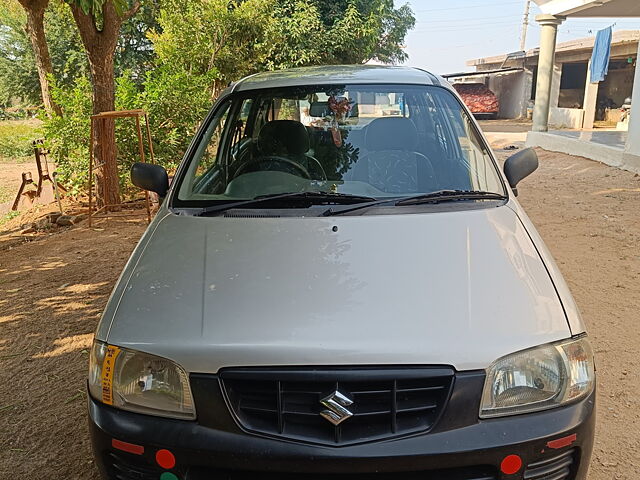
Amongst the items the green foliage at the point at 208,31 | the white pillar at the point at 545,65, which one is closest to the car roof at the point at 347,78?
the green foliage at the point at 208,31

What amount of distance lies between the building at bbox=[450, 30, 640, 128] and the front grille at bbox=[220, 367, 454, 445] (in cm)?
1777

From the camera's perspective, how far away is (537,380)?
1826 mm

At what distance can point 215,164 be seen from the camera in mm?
3275

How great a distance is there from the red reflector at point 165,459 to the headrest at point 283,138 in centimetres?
178

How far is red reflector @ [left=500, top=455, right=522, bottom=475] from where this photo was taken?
5.64 feet

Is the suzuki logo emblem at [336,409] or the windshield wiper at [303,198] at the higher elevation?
the windshield wiper at [303,198]

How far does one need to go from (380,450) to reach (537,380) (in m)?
0.55

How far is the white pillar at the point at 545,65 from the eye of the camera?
13.8m

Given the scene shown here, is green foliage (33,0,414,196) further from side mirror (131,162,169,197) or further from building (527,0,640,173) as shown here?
building (527,0,640,173)

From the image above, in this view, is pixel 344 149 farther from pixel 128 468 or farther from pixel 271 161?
pixel 128 468

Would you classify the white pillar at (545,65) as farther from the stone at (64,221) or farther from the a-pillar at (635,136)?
the stone at (64,221)

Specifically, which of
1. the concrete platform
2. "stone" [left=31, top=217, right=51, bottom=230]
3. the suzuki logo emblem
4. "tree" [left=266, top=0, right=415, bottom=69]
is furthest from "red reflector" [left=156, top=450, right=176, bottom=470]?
"tree" [left=266, top=0, right=415, bottom=69]

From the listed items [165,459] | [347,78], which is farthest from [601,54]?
[165,459]

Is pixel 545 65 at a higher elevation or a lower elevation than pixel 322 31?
lower
